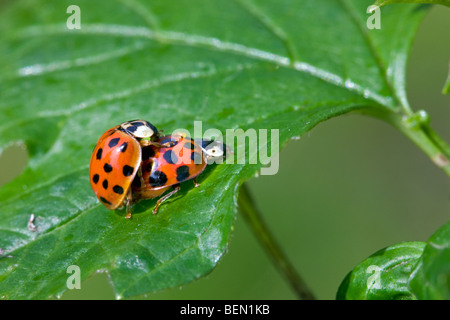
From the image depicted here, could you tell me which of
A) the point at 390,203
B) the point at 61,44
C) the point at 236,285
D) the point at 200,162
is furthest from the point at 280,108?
the point at 390,203

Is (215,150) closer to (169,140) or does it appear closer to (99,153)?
(169,140)

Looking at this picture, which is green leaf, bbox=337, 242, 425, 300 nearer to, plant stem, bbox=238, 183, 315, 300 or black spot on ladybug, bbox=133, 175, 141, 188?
plant stem, bbox=238, 183, 315, 300

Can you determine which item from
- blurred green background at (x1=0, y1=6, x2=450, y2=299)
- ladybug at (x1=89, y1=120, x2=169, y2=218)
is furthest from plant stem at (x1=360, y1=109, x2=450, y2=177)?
blurred green background at (x1=0, y1=6, x2=450, y2=299)

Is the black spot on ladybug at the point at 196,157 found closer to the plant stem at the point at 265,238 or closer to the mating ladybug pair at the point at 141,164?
the mating ladybug pair at the point at 141,164

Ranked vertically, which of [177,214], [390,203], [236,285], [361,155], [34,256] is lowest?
[236,285]

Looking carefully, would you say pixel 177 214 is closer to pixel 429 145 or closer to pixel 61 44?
pixel 429 145

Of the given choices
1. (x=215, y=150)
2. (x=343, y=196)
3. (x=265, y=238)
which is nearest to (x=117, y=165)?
(x=215, y=150)

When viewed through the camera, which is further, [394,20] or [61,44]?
[61,44]
